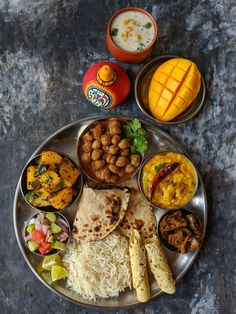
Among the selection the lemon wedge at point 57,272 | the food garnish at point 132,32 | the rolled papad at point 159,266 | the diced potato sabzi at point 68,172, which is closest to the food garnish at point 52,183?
the diced potato sabzi at point 68,172

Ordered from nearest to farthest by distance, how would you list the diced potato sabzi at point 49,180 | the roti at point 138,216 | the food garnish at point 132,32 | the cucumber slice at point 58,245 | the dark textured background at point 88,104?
the diced potato sabzi at point 49,180 < the food garnish at point 132,32 < the cucumber slice at point 58,245 < the roti at point 138,216 < the dark textured background at point 88,104

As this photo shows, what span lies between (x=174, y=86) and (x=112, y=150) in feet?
2.39

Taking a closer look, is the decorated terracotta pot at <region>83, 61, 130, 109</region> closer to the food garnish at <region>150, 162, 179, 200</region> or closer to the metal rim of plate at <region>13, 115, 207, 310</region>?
the metal rim of plate at <region>13, 115, 207, 310</region>

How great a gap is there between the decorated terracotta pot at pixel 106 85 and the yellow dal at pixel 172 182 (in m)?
0.60

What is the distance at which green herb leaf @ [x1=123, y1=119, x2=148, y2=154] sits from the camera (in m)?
3.60

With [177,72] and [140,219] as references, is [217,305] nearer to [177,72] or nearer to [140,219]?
[140,219]

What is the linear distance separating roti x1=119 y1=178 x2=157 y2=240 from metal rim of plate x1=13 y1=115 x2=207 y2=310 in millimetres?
92

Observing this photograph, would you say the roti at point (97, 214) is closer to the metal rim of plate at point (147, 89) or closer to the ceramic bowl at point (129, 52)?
the metal rim of plate at point (147, 89)

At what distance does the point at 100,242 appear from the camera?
3680mm

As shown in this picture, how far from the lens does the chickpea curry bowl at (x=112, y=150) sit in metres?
3.56

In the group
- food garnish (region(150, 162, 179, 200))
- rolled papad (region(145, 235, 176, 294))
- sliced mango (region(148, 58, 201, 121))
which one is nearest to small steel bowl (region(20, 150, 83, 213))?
food garnish (region(150, 162, 179, 200))

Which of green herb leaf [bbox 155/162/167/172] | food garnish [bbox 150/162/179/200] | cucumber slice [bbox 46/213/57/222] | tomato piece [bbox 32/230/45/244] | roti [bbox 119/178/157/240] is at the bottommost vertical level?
roti [bbox 119/178/157/240]

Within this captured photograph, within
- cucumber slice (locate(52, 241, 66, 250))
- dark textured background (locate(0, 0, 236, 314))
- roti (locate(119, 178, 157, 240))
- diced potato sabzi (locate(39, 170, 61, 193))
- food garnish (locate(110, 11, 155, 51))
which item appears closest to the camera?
diced potato sabzi (locate(39, 170, 61, 193))

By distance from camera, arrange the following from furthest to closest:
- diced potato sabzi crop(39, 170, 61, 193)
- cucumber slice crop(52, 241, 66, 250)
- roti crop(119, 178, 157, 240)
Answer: roti crop(119, 178, 157, 240)
cucumber slice crop(52, 241, 66, 250)
diced potato sabzi crop(39, 170, 61, 193)
